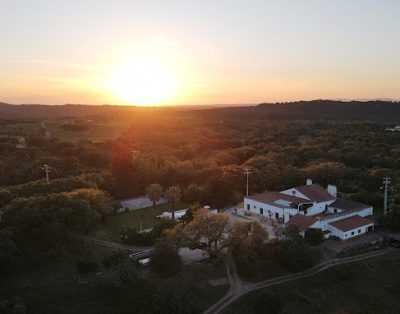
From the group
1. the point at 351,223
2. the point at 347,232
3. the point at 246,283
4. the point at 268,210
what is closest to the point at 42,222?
the point at 246,283

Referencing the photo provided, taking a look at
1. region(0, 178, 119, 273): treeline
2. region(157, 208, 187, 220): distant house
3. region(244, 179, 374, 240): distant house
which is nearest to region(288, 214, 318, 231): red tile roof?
region(244, 179, 374, 240): distant house

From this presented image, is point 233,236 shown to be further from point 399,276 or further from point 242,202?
point 242,202

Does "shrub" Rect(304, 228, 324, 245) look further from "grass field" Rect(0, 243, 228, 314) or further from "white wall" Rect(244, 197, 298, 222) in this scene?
"grass field" Rect(0, 243, 228, 314)

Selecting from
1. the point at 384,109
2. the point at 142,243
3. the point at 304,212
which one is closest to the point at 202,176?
the point at 304,212

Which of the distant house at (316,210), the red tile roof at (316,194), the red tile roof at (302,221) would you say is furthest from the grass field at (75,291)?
the red tile roof at (316,194)

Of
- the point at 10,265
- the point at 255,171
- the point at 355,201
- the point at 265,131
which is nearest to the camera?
the point at 10,265

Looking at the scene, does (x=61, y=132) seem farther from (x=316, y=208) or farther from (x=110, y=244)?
(x=316, y=208)
